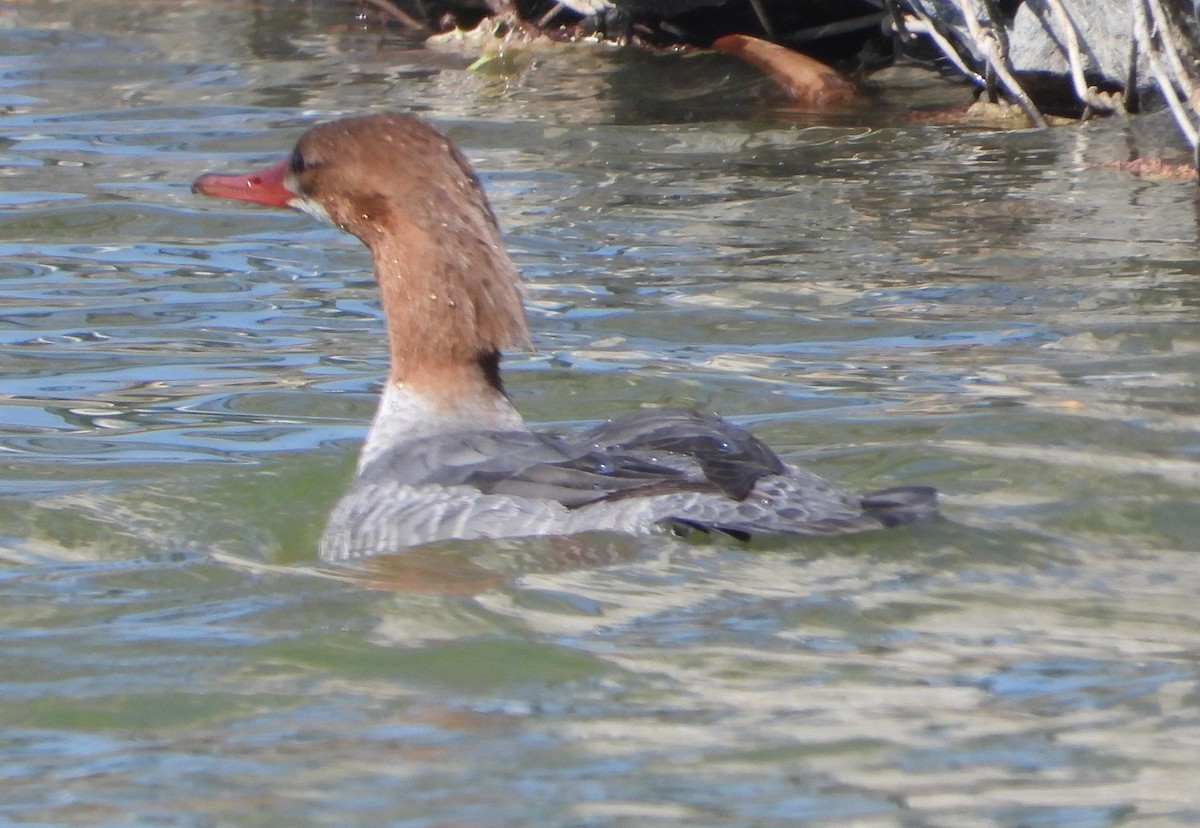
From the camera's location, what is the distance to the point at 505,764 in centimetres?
354

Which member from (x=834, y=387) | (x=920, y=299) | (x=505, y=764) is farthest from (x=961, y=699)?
(x=920, y=299)

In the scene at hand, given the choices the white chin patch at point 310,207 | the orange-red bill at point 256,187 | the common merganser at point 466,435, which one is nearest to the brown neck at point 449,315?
the common merganser at point 466,435

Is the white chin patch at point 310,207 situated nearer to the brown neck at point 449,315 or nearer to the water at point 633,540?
the brown neck at point 449,315

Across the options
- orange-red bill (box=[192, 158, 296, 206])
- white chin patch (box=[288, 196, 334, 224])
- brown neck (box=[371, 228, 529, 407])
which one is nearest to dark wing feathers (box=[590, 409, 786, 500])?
brown neck (box=[371, 228, 529, 407])

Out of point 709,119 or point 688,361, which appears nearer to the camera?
point 688,361

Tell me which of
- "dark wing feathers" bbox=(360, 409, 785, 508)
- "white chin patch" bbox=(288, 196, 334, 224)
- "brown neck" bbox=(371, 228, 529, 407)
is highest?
"white chin patch" bbox=(288, 196, 334, 224)

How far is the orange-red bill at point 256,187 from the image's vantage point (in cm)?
593

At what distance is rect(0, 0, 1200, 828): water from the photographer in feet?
11.6

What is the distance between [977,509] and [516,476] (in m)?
1.24

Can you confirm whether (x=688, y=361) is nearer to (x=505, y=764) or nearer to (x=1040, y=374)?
(x=1040, y=374)

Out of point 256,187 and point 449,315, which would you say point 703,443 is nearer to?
point 449,315

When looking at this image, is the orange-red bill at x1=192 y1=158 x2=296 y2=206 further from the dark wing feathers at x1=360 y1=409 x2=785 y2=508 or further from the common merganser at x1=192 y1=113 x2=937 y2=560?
the dark wing feathers at x1=360 y1=409 x2=785 y2=508

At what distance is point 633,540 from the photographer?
191 inches

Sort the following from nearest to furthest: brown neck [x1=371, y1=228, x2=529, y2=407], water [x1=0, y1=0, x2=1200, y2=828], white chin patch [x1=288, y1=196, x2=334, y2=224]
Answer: water [x1=0, y1=0, x2=1200, y2=828]
brown neck [x1=371, y1=228, x2=529, y2=407]
white chin patch [x1=288, y1=196, x2=334, y2=224]
